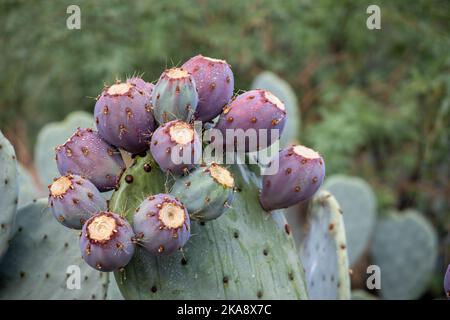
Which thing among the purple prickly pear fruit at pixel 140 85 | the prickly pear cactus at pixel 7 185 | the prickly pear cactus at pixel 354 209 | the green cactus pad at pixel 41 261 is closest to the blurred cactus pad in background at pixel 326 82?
the prickly pear cactus at pixel 354 209

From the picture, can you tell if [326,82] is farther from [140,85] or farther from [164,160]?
[164,160]

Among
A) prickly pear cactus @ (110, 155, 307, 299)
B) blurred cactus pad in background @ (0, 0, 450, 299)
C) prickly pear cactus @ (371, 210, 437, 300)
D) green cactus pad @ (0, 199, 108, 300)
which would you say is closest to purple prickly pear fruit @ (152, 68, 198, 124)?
prickly pear cactus @ (110, 155, 307, 299)

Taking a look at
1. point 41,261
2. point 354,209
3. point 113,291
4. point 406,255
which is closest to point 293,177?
point 113,291

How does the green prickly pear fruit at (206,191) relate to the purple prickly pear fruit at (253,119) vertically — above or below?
below

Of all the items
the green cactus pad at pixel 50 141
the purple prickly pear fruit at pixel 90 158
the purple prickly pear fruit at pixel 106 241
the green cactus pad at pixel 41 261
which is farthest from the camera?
the green cactus pad at pixel 50 141

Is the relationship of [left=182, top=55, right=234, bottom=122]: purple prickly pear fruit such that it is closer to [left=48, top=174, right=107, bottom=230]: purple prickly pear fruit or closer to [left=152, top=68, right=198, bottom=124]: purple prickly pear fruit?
[left=152, top=68, right=198, bottom=124]: purple prickly pear fruit

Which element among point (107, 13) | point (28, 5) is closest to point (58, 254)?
point (107, 13)

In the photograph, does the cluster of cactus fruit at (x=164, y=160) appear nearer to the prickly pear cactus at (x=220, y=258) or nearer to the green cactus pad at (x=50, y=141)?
the prickly pear cactus at (x=220, y=258)
